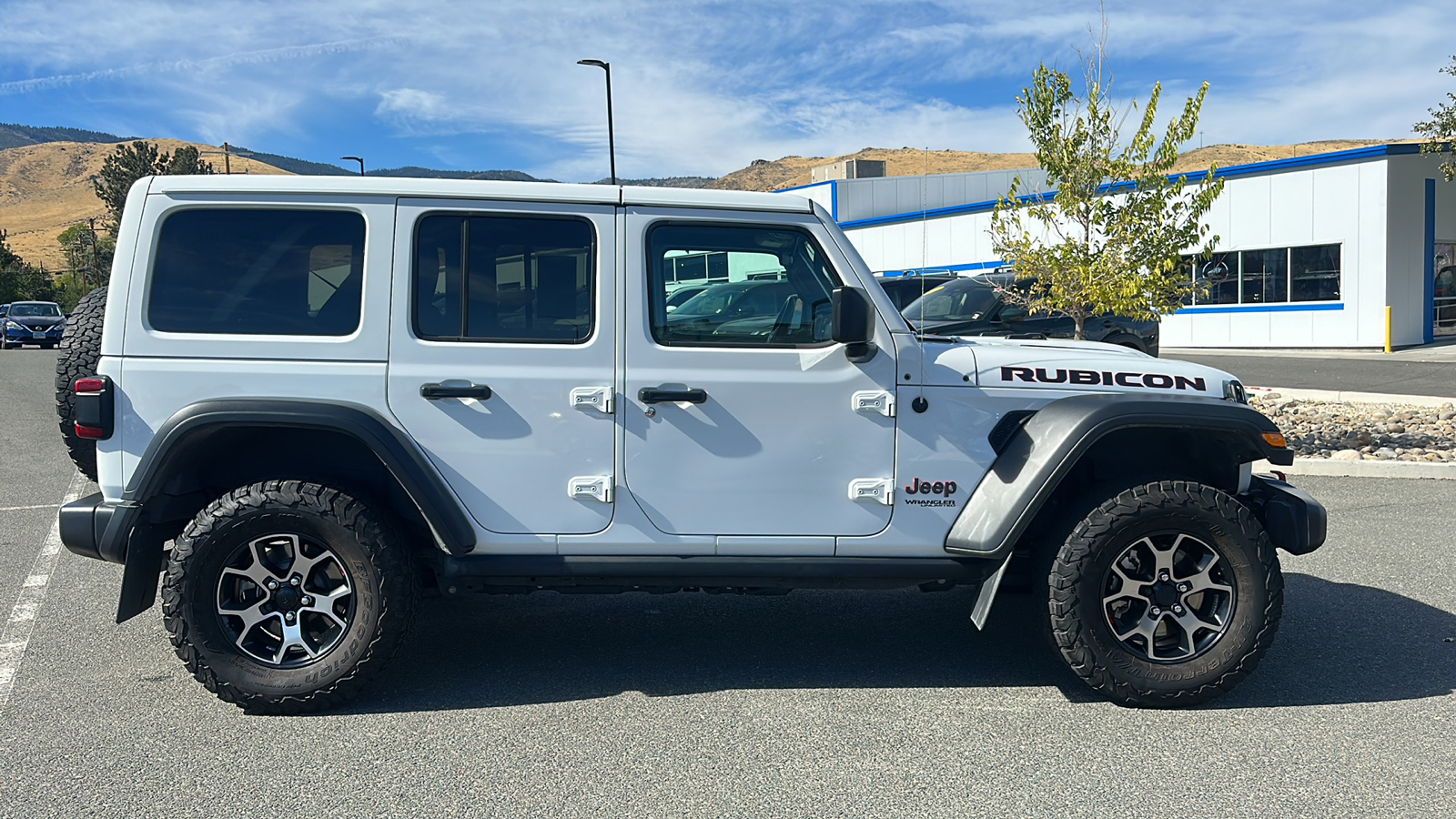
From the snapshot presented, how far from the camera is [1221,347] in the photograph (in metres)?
26.9

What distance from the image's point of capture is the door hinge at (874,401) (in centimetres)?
425

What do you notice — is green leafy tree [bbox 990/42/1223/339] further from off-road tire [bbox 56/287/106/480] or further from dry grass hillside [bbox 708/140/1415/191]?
dry grass hillside [bbox 708/140/1415/191]

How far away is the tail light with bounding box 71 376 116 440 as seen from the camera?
4051 millimetres

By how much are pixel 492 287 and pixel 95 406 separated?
1.48 metres

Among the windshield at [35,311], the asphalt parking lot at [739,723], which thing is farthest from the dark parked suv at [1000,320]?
the windshield at [35,311]

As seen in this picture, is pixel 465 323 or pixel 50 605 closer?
pixel 465 323

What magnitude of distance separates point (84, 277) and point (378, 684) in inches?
2835

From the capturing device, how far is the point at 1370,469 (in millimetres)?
8969

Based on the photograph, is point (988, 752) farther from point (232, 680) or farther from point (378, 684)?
point (232, 680)

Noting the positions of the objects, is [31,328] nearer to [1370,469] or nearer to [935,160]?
[1370,469]

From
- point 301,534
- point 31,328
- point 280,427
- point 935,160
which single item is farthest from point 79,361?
point 935,160

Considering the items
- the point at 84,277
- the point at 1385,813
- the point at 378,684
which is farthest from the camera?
the point at 84,277

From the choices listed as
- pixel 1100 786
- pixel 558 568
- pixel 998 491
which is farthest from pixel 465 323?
pixel 1100 786

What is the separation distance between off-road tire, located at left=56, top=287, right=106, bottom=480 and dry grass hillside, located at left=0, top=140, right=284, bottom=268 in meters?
114
